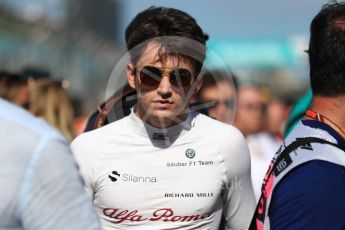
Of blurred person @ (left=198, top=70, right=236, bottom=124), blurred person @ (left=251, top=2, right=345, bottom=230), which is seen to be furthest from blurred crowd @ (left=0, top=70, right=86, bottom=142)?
blurred person @ (left=251, top=2, right=345, bottom=230)

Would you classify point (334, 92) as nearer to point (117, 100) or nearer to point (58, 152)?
point (58, 152)

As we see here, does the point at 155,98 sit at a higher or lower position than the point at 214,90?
higher

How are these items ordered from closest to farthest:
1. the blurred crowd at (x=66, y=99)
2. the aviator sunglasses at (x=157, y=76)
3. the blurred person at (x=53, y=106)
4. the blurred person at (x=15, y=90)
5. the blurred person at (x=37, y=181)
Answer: the blurred person at (x=37, y=181) < the aviator sunglasses at (x=157, y=76) < the blurred crowd at (x=66, y=99) < the blurred person at (x=53, y=106) < the blurred person at (x=15, y=90)

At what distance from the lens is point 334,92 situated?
2.75m

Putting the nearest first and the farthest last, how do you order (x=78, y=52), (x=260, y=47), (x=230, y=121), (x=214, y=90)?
(x=230, y=121)
(x=214, y=90)
(x=260, y=47)
(x=78, y=52)

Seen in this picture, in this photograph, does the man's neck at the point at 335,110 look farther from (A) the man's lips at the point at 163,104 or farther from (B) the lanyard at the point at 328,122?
(A) the man's lips at the point at 163,104

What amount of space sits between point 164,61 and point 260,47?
22.5m

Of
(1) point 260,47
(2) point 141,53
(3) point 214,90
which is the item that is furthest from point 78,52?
(2) point 141,53

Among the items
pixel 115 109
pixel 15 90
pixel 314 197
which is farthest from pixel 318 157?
pixel 15 90

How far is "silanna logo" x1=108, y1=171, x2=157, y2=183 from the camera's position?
128 inches

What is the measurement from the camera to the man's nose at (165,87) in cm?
329

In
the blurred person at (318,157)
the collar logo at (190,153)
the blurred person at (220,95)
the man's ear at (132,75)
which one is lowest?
the blurred person at (220,95)

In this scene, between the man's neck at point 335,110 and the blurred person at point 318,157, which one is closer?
the blurred person at point 318,157

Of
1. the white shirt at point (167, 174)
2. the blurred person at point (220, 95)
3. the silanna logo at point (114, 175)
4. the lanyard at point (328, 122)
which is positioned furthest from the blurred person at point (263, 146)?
the lanyard at point (328, 122)
